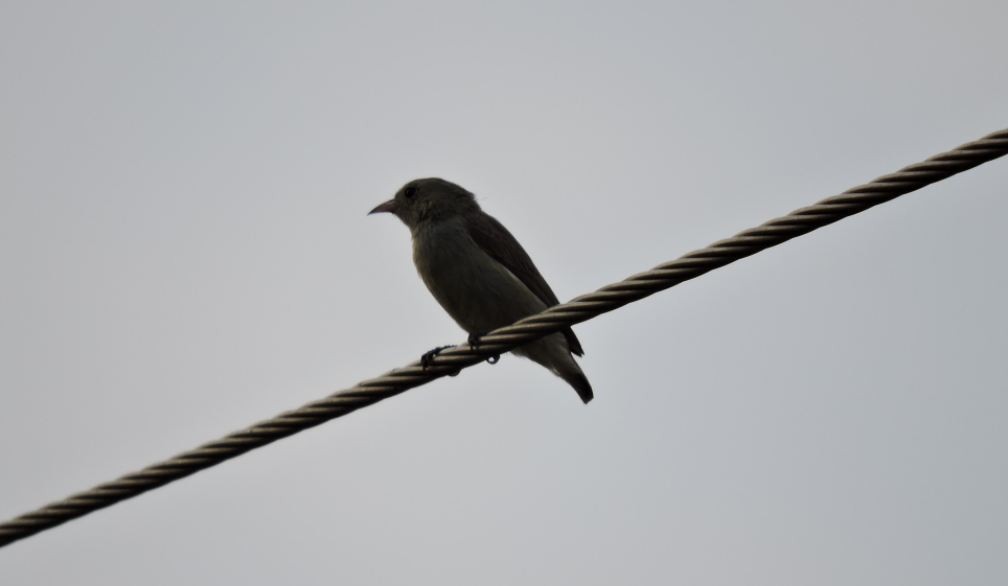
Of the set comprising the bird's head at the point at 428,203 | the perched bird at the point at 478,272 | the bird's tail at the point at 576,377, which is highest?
the bird's head at the point at 428,203

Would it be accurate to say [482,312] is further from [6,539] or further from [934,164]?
[934,164]

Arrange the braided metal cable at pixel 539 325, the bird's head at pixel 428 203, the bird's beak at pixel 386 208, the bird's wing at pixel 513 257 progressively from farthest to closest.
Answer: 1. the bird's beak at pixel 386 208
2. the bird's head at pixel 428 203
3. the bird's wing at pixel 513 257
4. the braided metal cable at pixel 539 325

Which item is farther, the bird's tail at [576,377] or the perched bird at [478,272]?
the bird's tail at [576,377]

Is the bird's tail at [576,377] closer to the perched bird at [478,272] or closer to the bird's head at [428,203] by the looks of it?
the perched bird at [478,272]

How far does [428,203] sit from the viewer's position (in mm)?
7934

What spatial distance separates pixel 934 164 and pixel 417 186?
5.12m

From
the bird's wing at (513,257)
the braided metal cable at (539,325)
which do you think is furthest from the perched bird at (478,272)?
the braided metal cable at (539,325)

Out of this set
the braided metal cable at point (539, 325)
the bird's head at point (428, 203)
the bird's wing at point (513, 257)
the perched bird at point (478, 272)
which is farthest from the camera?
the bird's head at point (428, 203)

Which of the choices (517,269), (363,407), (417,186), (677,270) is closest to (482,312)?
(517,269)

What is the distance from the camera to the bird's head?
7.80 metres

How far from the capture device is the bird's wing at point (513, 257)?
7.38m

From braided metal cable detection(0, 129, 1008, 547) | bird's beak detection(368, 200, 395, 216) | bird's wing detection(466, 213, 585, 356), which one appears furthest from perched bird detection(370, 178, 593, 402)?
braided metal cable detection(0, 129, 1008, 547)

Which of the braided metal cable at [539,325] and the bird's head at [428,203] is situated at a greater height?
the bird's head at [428,203]

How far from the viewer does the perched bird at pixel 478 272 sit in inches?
275
